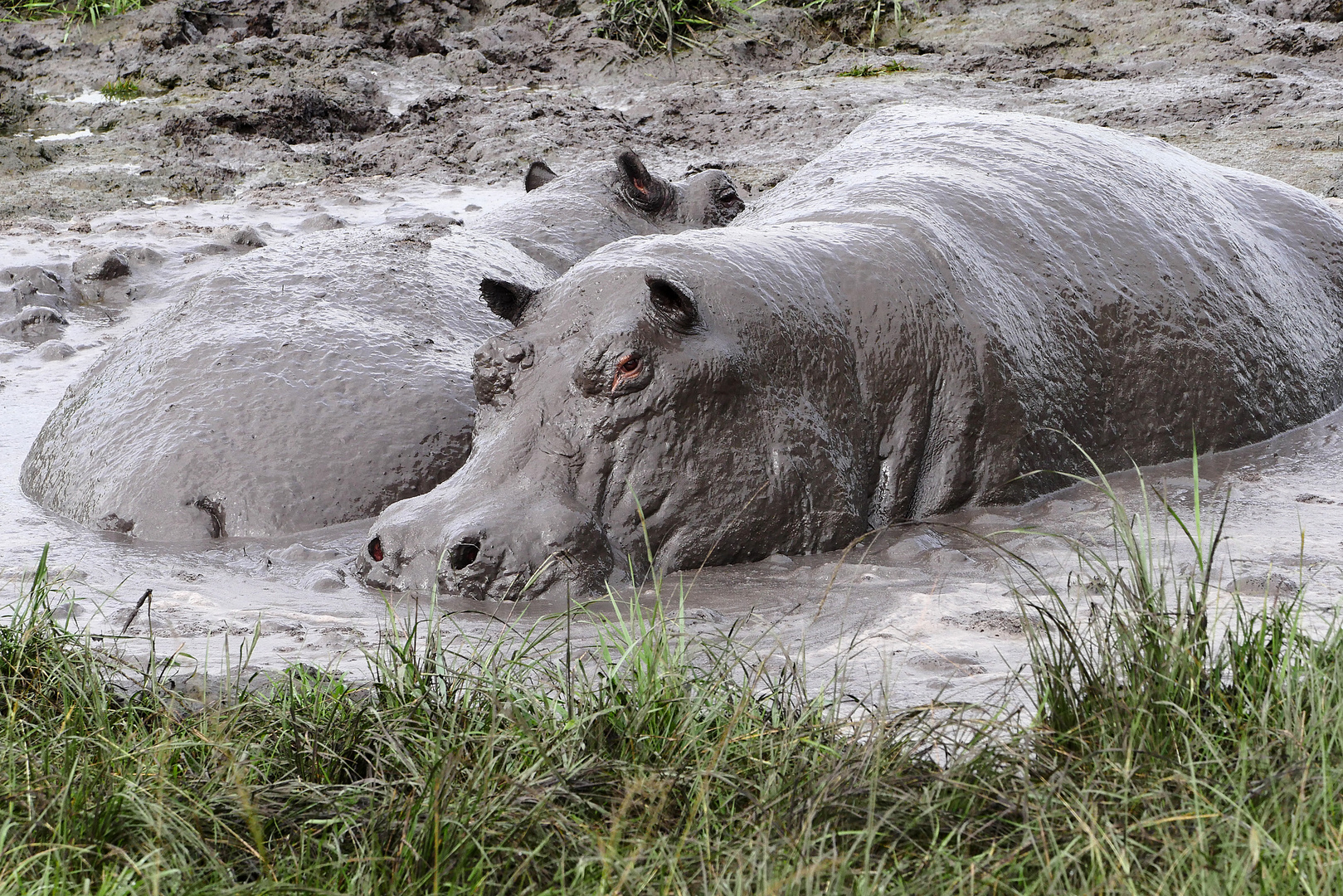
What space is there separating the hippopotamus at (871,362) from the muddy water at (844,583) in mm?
132

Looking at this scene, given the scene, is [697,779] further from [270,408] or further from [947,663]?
[270,408]

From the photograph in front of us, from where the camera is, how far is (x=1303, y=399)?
5.76 meters

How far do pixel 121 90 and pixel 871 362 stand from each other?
10.7 metres

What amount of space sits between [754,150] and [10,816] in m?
9.56

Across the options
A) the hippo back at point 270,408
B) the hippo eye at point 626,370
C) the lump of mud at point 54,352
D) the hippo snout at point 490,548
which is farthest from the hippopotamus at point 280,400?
the lump of mud at point 54,352

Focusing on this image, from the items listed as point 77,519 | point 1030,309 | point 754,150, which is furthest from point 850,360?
point 754,150

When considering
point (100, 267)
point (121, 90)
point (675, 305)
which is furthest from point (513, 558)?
point (121, 90)

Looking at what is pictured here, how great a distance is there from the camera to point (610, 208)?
7.01m

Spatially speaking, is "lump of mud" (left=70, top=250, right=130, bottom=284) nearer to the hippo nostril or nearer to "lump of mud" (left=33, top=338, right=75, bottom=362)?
"lump of mud" (left=33, top=338, right=75, bottom=362)

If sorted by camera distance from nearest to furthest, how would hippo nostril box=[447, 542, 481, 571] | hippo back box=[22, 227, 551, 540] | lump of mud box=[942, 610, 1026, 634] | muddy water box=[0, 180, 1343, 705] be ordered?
muddy water box=[0, 180, 1343, 705]
lump of mud box=[942, 610, 1026, 634]
hippo nostril box=[447, 542, 481, 571]
hippo back box=[22, 227, 551, 540]

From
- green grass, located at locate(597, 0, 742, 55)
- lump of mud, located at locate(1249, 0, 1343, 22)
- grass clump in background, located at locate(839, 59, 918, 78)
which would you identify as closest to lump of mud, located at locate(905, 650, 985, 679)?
→ grass clump in background, located at locate(839, 59, 918, 78)

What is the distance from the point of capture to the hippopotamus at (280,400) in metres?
4.85

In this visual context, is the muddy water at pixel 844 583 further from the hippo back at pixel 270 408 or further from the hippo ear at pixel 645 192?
the hippo ear at pixel 645 192

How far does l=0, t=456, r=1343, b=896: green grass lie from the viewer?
7.52 feet
